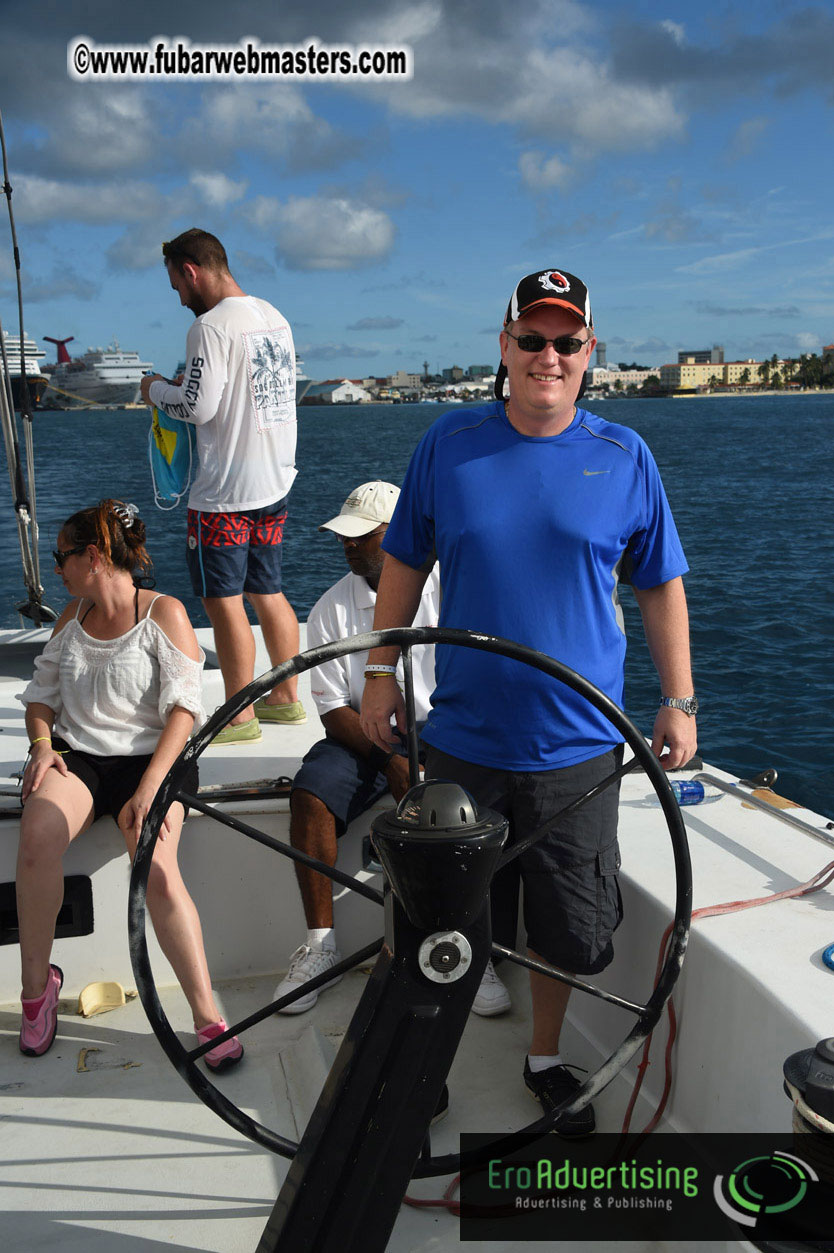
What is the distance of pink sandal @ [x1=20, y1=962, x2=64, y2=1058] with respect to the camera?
231cm

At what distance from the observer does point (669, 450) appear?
43281mm

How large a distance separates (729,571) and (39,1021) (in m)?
14.2

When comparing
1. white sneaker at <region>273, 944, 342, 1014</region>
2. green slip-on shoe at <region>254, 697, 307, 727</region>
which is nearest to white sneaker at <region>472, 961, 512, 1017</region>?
white sneaker at <region>273, 944, 342, 1014</region>

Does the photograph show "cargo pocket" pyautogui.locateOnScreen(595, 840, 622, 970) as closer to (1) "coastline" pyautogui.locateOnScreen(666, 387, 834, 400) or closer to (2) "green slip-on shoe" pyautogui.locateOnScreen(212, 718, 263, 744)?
(2) "green slip-on shoe" pyautogui.locateOnScreen(212, 718, 263, 744)

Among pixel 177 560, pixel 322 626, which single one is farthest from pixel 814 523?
pixel 322 626

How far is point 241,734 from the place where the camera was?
3102 mm

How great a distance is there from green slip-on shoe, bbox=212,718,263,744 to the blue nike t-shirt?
134cm

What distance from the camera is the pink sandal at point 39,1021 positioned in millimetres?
2312

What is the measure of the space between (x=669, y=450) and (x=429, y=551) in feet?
141

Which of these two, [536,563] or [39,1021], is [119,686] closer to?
[39,1021]

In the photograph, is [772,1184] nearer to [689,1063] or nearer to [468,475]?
[689,1063]

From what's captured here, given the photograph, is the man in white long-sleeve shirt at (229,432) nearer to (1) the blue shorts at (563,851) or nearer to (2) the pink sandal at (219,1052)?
(2) the pink sandal at (219,1052)

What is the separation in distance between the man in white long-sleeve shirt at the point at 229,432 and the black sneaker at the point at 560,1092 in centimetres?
139

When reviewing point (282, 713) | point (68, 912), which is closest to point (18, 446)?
point (282, 713)
